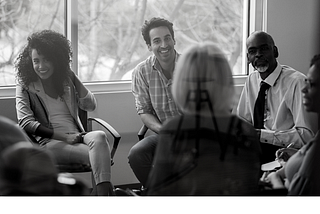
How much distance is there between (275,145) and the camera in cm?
165

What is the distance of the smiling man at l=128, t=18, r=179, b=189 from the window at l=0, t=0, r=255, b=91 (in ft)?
0.14

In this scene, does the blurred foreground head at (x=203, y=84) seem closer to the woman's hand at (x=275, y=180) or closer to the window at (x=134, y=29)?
the window at (x=134, y=29)

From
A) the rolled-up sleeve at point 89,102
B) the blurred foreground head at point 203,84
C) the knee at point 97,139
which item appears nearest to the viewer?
the blurred foreground head at point 203,84

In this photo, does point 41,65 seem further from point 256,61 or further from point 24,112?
point 256,61

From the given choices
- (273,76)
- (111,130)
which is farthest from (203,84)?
(111,130)

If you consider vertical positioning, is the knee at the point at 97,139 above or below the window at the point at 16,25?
below

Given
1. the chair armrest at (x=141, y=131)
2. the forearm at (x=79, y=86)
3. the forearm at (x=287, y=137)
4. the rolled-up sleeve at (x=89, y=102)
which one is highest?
the forearm at (x=79, y=86)

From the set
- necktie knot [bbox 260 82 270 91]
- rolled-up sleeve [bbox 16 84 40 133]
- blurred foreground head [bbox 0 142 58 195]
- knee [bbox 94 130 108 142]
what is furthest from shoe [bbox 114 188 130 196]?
necktie knot [bbox 260 82 270 91]

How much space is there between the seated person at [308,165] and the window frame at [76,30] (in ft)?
0.71

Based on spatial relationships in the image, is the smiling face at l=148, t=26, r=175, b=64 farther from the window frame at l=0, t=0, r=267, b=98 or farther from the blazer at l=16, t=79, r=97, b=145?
the blazer at l=16, t=79, r=97, b=145

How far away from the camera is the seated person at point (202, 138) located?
1340mm

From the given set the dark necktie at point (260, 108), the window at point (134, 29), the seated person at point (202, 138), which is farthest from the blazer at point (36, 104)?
the dark necktie at point (260, 108)

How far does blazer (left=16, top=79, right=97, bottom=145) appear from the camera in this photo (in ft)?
5.47
